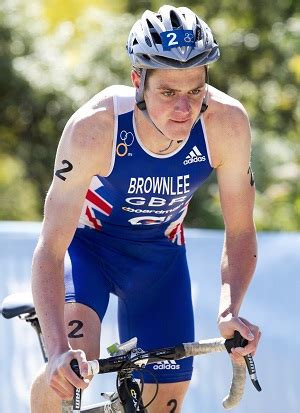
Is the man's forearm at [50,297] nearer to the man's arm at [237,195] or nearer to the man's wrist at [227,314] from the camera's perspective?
the man's wrist at [227,314]

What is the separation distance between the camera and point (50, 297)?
3949 millimetres

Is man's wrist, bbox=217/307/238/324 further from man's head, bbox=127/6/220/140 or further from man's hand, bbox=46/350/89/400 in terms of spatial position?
man's head, bbox=127/6/220/140

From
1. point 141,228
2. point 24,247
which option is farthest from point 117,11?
point 141,228

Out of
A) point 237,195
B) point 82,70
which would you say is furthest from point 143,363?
point 82,70

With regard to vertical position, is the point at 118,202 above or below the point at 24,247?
above

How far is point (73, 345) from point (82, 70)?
11.5 m

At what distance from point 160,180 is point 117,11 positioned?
13.0 meters

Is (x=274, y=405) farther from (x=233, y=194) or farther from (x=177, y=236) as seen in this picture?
(x=233, y=194)

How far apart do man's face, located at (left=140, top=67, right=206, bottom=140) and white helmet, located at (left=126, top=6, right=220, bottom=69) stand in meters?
0.04

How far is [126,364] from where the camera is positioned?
3855mm

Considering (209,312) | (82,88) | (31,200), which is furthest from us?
(31,200)

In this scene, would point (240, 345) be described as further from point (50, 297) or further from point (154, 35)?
point (154, 35)

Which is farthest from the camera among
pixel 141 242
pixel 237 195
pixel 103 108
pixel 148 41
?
pixel 141 242

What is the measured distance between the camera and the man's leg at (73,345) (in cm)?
429
